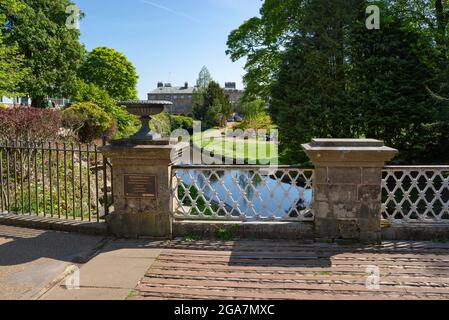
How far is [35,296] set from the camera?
11.3ft

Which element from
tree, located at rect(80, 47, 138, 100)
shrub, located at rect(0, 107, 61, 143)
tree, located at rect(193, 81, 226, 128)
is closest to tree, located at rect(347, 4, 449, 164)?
shrub, located at rect(0, 107, 61, 143)

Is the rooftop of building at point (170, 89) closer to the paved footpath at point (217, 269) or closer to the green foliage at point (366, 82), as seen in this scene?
the green foliage at point (366, 82)

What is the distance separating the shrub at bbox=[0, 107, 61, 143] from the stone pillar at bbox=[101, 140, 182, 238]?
4565 millimetres

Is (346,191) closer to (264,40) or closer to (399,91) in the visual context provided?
(399,91)

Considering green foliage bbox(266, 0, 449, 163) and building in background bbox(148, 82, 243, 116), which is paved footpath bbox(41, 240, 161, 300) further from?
building in background bbox(148, 82, 243, 116)

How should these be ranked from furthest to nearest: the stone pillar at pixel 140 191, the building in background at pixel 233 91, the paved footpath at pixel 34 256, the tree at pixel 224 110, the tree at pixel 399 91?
the building in background at pixel 233 91
the tree at pixel 224 110
the tree at pixel 399 91
the stone pillar at pixel 140 191
the paved footpath at pixel 34 256

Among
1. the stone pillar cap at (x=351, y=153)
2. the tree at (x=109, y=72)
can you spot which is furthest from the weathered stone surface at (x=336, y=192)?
the tree at (x=109, y=72)

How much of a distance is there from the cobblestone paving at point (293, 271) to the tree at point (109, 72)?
38344 millimetres

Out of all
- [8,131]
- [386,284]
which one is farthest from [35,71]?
[386,284]

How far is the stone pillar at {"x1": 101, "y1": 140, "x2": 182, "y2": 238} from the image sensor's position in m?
4.98

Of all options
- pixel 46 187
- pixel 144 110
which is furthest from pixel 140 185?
pixel 46 187

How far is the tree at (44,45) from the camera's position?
24578mm

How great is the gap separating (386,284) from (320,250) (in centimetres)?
102

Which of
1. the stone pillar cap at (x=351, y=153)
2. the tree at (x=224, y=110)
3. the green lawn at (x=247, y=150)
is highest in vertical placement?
the tree at (x=224, y=110)
